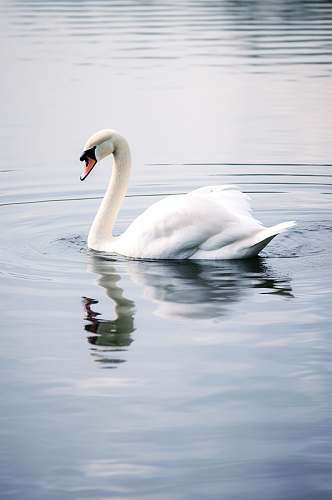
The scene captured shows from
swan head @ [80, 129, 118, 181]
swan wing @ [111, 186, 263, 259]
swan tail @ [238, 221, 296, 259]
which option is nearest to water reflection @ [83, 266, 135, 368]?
swan wing @ [111, 186, 263, 259]

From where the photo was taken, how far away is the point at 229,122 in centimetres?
1722

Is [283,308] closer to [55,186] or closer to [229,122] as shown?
[55,186]

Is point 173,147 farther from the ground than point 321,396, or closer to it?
farther from the ground

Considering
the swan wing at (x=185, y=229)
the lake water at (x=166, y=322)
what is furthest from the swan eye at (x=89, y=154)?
the swan wing at (x=185, y=229)

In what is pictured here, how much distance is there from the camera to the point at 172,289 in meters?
7.73

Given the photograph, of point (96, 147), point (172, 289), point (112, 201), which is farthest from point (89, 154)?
point (172, 289)

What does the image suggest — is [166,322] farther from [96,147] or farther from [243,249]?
[96,147]

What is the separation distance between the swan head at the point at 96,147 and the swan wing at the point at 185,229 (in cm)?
109

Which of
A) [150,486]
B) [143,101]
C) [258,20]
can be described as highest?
[258,20]

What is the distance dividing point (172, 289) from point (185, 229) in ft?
3.11

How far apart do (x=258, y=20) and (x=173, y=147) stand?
91.7 feet

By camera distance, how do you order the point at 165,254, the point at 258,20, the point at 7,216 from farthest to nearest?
the point at 258,20
the point at 7,216
the point at 165,254

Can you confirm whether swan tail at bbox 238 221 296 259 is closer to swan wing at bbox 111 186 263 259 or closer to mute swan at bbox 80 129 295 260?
mute swan at bbox 80 129 295 260

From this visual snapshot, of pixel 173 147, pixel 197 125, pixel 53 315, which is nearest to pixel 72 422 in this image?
pixel 53 315
